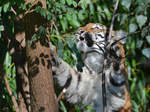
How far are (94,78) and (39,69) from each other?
4.06 ft

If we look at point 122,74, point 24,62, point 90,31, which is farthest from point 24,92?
point 122,74

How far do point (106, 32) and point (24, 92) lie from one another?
2.71ft

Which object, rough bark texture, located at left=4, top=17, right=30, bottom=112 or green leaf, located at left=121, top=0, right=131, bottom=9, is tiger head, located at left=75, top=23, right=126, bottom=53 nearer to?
rough bark texture, located at left=4, top=17, right=30, bottom=112

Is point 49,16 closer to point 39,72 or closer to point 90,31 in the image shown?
point 39,72

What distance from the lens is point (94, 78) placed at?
2.90 m

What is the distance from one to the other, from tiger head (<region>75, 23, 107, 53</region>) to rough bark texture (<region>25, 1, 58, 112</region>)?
0.50 metres

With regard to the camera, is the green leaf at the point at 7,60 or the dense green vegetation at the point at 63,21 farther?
the green leaf at the point at 7,60

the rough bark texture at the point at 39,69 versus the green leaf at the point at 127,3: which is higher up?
the green leaf at the point at 127,3

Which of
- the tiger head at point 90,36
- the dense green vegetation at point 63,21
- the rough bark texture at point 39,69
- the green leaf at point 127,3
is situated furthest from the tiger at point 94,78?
the green leaf at point 127,3

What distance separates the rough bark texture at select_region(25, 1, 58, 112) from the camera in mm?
1737

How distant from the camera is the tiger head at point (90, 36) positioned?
2277 millimetres

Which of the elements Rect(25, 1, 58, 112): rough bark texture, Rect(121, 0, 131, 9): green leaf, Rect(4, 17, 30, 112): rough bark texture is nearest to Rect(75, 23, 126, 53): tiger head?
Rect(4, 17, 30, 112): rough bark texture

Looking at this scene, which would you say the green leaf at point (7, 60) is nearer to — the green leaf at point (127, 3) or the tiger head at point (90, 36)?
the tiger head at point (90, 36)

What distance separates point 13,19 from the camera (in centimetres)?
206
